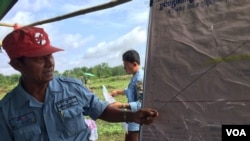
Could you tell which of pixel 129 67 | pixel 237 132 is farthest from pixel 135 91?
pixel 237 132

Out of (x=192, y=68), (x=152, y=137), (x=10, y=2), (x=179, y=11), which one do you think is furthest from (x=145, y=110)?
(x=10, y=2)

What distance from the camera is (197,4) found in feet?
4.95

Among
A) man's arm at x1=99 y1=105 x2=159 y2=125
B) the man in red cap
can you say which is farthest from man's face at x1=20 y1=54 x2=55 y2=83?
man's arm at x1=99 y1=105 x2=159 y2=125

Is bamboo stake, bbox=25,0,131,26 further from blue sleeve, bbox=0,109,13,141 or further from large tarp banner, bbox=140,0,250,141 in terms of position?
blue sleeve, bbox=0,109,13,141

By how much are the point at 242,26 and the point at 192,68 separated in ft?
0.79

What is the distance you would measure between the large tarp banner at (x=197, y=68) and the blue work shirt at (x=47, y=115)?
397 mm

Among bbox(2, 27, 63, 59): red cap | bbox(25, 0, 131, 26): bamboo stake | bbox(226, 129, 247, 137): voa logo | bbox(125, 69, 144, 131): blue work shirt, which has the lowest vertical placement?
bbox(125, 69, 144, 131): blue work shirt

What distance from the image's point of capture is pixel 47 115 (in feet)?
6.23

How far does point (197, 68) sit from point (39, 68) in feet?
2.48

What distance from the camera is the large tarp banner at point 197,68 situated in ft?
4.50

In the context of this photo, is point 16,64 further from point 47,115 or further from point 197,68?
point 197,68

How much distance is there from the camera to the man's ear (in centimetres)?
193

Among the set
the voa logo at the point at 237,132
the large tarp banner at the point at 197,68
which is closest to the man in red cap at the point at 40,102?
the large tarp banner at the point at 197,68

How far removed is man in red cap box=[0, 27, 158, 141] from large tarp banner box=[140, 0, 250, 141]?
29 cm
